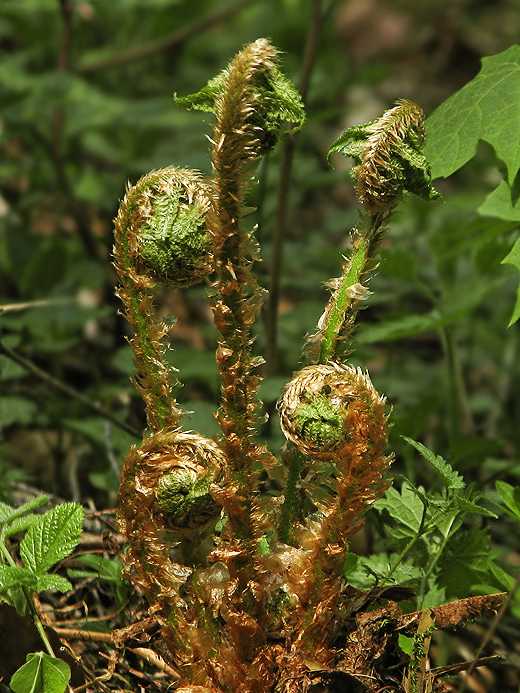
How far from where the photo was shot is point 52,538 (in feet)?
3.72

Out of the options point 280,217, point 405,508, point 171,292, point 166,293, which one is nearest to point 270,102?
point 405,508

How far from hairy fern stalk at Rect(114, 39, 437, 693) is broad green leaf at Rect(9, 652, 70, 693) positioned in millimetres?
169

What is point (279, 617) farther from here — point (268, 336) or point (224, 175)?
point (268, 336)

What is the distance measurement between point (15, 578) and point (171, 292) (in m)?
1.85

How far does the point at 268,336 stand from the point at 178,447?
3.60 feet

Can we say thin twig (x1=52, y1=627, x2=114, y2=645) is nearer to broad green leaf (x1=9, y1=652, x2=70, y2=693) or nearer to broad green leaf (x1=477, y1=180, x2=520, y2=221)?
broad green leaf (x1=9, y1=652, x2=70, y2=693)

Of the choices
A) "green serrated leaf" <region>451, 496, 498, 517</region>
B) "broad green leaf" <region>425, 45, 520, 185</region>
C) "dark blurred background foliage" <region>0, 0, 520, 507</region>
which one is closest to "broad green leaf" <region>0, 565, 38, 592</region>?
"dark blurred background foliage" <region>0, 0, 520, 507</region>

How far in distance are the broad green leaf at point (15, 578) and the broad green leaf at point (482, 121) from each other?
3.22 ft

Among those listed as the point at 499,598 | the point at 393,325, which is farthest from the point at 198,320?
the point at 499,598

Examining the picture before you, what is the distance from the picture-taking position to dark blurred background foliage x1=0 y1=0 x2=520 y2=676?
2023mm

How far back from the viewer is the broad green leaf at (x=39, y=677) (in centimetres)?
104

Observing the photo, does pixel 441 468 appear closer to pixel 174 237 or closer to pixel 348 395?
pixel 348 395

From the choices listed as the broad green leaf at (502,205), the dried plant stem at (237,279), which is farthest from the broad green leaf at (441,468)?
the broad green leaf at (502,205)

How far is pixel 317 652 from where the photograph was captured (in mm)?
1077
